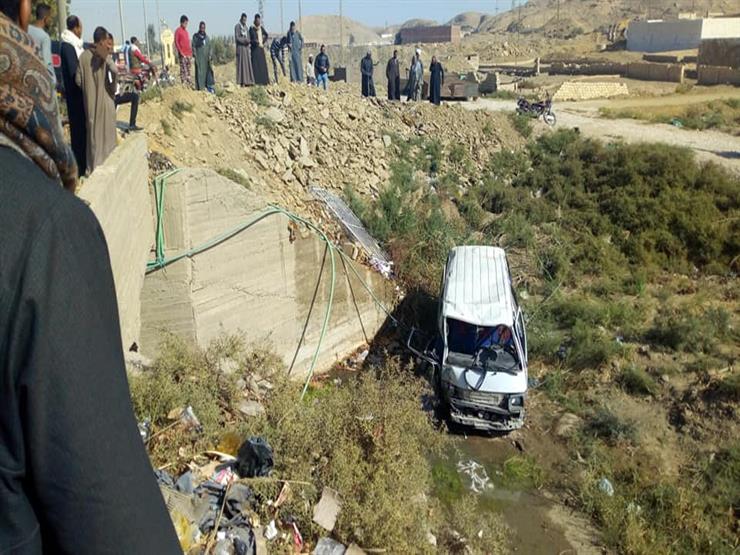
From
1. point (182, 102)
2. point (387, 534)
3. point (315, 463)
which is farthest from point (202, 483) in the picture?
point (182, 102)

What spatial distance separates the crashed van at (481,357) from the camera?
9398 millimetres

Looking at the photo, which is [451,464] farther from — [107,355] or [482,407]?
[107,355]

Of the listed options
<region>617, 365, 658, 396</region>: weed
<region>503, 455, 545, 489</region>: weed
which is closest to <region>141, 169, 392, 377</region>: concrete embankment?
<region>503, 455, 545, 489</region>: weed

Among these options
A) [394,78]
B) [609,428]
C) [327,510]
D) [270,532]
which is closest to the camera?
[270,532]

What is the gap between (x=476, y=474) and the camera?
30.6ft

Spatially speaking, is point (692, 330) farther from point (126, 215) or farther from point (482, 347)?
point (126, 215)

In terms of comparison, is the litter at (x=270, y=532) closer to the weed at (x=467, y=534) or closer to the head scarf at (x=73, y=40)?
the weed at (x=467, y=534)

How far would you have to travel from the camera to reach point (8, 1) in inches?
40.6

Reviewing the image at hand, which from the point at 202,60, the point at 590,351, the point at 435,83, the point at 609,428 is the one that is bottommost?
the point at 609,428

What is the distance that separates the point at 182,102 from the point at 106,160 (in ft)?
22.9

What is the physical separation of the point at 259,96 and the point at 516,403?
9562 mm

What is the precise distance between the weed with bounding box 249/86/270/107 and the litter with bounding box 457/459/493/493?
943 centimetres

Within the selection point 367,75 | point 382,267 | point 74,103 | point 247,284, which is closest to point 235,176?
point 247,284

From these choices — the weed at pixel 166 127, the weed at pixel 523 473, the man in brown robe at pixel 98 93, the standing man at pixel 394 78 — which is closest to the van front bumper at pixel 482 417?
the weed at pixel 523 473
